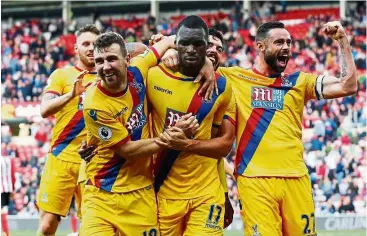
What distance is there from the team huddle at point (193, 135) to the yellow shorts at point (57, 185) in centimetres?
180

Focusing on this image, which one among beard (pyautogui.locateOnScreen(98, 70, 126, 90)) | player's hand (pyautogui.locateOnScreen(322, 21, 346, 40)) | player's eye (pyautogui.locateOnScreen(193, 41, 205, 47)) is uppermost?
player's hand (pyautogui.locateOnScreen(322, 21, 346, 40))

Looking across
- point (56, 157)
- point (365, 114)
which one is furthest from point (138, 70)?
point (365, 114)

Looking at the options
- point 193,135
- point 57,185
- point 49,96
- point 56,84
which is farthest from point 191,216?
point 57,185

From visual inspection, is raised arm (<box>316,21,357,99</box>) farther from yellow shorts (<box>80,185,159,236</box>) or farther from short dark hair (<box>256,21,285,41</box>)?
yellow shorts (<box>80,185,159,236</box>)

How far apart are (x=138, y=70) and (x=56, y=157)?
2.95 m

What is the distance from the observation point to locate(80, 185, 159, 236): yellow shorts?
24.6ft

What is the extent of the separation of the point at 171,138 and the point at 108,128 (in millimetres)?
548

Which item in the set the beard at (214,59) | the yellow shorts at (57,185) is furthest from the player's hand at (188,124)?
the yellow shorts at (57,185)

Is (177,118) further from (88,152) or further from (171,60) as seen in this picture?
(88,152)

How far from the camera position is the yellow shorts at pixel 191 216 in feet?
24.8

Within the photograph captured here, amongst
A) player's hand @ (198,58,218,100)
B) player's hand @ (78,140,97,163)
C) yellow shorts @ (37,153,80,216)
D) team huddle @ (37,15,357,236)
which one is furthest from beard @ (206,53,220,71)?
yellow shorts @ (37,153,80,216)

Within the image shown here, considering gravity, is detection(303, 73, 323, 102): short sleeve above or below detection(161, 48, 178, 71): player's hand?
below

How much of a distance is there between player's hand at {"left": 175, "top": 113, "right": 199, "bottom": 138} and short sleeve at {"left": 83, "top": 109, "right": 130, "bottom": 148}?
46 cm

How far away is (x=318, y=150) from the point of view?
961 inches
